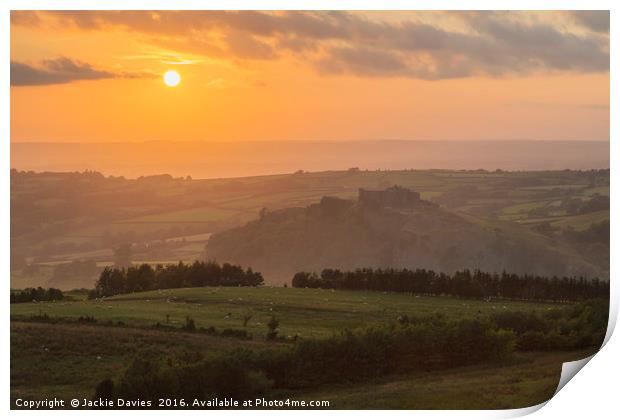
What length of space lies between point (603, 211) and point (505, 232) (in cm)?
119

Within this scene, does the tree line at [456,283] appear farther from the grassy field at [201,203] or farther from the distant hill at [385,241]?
the grassy field at [201,203]

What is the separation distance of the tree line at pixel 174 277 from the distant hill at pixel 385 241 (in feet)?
0.48

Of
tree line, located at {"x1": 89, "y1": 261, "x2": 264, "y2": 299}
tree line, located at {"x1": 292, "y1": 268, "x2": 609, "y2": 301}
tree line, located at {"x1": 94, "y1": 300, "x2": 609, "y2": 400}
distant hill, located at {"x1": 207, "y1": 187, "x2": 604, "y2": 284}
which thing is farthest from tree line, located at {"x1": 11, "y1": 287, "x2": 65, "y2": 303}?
tree line, located at {"x1": 292, "y1": 268, "x2": 609, "y2": 301}

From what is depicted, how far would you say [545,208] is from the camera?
14867mm

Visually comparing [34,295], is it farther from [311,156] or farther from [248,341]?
[311,156]

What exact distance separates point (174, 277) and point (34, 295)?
65.7 inches

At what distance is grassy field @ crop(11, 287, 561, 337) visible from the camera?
14250 millimetres

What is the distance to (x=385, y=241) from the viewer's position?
581 inches

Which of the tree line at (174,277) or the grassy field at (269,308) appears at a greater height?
the tree line at (174,277)

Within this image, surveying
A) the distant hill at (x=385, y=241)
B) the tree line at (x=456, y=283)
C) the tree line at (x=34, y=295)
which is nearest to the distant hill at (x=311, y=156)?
the distant hill at (x=385, y=241)

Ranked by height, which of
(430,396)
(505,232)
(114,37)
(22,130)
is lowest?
(430,396)

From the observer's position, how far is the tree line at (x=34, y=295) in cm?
1403
